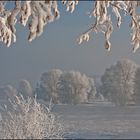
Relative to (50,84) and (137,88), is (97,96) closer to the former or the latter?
(50,84)

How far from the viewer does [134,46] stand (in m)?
5.13

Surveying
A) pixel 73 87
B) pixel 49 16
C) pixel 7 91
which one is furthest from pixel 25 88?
pixel 49 16

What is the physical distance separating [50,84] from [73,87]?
633 centimetres

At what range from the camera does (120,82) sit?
233 ft

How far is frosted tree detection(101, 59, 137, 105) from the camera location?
70500mm

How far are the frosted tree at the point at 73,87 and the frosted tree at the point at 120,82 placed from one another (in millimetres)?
7846

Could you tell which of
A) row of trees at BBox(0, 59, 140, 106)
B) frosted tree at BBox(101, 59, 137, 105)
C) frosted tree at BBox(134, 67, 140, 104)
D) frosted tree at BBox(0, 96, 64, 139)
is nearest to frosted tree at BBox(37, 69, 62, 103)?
row of trees at BBox(0, 59, 140, 106)

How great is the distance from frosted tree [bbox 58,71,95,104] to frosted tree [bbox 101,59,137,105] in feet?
25.7

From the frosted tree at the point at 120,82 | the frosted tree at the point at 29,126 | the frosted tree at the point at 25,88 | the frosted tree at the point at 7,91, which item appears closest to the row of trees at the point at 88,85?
the frosted tree at the point at 120,82

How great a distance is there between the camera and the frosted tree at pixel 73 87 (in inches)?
3192

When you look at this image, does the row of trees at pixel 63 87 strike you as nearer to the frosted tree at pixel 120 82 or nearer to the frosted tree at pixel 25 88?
the frosted tree at pixel 120 82

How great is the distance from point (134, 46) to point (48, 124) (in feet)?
32.2

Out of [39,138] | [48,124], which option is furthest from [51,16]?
[48,124]

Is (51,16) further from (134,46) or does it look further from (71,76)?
(71,76)
